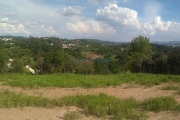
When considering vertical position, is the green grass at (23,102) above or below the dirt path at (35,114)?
above

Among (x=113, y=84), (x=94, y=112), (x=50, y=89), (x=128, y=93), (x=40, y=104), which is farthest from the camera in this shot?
(x=113, y=84)

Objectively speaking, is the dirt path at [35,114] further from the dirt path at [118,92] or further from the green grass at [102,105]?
the dirt path at [118,92]

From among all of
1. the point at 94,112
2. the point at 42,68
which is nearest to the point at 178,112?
the point at 94,112

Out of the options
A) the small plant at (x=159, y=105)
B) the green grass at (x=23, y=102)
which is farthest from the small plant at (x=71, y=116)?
the small plant at (x=159, y=105)

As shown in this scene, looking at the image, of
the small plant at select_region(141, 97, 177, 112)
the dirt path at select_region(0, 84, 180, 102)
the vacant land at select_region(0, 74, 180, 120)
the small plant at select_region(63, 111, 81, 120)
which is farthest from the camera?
the dirt path at select_region(0, 84, 180, 102)

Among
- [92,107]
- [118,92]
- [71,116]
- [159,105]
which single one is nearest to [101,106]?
[92,107]

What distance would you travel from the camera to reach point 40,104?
5855 millimetres

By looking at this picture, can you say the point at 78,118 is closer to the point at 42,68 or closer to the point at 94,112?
the point at 94,112

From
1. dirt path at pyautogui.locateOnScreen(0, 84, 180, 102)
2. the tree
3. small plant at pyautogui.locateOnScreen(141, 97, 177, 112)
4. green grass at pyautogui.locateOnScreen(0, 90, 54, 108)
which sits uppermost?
the tree

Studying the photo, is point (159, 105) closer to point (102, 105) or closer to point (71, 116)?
point (102, 105)

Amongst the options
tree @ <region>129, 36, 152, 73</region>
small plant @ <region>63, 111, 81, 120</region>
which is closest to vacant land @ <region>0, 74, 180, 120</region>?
small plant @ <region>63, 111, 81, 120</region>

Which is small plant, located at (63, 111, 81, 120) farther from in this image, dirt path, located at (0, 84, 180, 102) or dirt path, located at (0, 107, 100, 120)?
dirt path, located at (0, 84, 180, 102)

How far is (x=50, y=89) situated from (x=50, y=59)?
72.1 feet

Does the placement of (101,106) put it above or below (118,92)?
above
